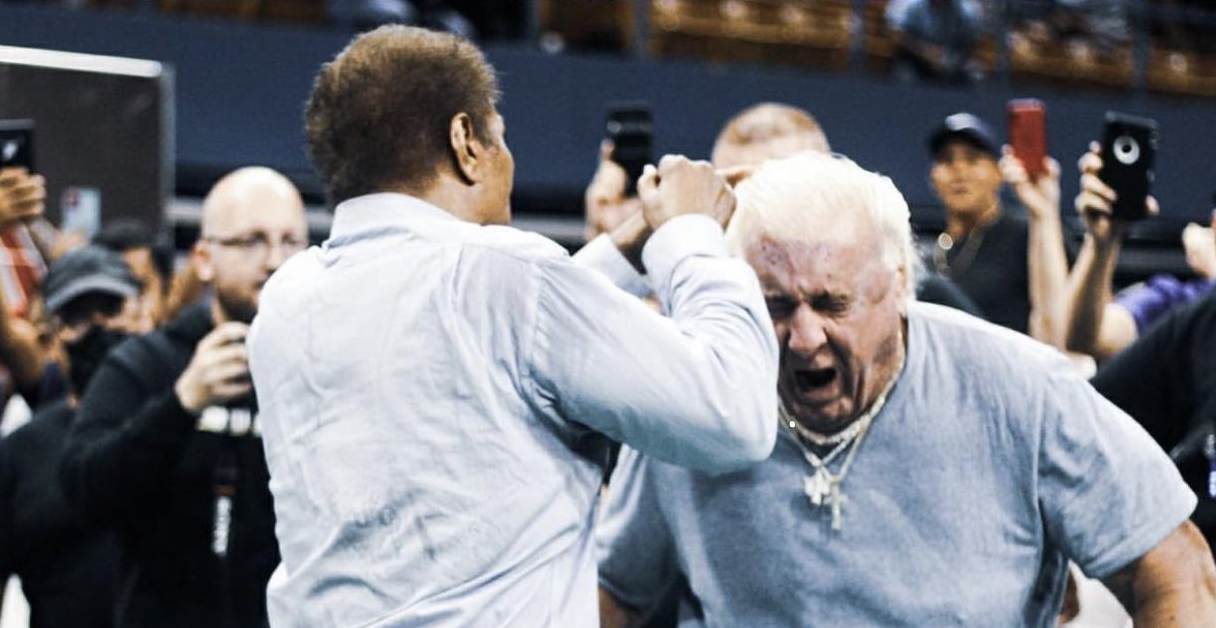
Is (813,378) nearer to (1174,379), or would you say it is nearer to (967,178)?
(1174,379)

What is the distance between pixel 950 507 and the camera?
2025 mm

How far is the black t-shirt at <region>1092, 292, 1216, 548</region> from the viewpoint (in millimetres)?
2758

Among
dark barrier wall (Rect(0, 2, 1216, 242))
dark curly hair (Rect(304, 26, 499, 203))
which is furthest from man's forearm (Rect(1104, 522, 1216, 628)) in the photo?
dark barrier wall (Rect(0, 2, 1216, 242))

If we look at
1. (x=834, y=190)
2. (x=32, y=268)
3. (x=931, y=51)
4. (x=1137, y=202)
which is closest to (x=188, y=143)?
(x=32, y=268)

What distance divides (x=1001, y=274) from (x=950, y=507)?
2.70 meters

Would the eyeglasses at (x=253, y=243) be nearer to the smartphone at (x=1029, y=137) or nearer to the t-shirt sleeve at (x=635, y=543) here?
the t-shirt sleeve at (x=635, y=543)

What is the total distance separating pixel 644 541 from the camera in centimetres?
221

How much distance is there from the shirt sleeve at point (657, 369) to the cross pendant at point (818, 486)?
12.7 inches

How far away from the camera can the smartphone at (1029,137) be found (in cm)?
363

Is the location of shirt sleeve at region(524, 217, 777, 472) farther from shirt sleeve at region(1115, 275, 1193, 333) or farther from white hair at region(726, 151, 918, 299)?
shirt sleeve at region(1115, 275, 1193, 333)

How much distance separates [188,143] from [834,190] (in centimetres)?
580

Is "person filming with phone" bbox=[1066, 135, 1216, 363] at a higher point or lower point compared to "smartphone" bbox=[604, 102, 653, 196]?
lower

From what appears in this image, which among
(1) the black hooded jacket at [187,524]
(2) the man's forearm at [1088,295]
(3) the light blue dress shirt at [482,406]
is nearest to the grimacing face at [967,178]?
(2) the man's forearm at [1088,295]

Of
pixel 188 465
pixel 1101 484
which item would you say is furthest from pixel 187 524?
pixel 1101 484
